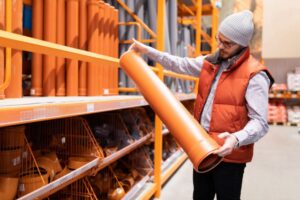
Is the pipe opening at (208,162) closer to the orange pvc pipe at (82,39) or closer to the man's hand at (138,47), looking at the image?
the man's hand at (138,47)

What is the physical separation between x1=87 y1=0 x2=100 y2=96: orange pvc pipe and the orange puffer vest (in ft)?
3.27

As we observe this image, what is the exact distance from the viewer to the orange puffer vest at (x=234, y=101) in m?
1.75

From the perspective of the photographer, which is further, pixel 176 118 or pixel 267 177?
pixel 267 177

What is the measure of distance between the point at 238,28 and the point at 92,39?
117cm

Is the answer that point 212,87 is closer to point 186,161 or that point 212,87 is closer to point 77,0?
point 77,0

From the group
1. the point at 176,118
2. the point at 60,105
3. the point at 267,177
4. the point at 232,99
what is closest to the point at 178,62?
the point at 232,99

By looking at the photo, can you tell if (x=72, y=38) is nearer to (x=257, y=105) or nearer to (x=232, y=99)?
(x=232, y=99)

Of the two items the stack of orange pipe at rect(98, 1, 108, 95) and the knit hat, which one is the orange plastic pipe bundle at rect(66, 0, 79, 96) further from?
the knit hat

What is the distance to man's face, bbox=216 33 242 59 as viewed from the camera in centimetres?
176

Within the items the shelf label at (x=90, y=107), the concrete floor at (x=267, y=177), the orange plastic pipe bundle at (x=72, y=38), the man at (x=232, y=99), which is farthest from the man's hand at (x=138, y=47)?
the concrete floor at (x=267, y=177)

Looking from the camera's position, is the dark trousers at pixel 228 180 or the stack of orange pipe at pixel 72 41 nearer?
the dark trousers at pixel 228 180

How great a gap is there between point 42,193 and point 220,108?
104 cm

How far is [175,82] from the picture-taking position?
185 inches

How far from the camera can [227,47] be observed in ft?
5.87
